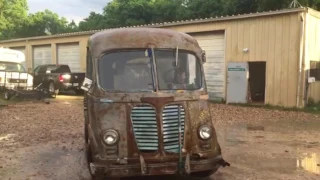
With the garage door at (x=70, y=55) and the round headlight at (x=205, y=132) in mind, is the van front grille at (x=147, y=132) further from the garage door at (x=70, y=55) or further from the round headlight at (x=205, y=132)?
the garage door at (x=70, y=55)

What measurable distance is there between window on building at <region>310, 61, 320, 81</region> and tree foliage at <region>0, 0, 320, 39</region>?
308 inches

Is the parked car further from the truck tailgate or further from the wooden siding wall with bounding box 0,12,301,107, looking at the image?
the wooden siding wall with bounding box 0,12,301,107

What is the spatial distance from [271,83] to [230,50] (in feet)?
9.33

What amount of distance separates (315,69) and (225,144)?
1050cm

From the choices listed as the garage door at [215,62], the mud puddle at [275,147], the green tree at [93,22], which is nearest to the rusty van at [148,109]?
the mud puddle at [275,147]

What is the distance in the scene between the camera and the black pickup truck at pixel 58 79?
2295 centimetres

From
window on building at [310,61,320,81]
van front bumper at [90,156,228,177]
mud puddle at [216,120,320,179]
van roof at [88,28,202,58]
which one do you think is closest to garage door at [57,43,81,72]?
window on building at [310,61,320,81]

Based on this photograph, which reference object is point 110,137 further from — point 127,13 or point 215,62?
point 127,13

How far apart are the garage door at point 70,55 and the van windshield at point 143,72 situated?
2289cm

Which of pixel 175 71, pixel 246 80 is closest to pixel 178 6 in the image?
pixel 246 80

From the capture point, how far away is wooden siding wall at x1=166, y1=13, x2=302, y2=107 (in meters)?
17.0

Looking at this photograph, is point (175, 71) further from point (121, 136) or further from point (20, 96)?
point (20, 96)

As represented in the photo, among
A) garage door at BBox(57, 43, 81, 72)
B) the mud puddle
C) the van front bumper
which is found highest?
garage door at BBox(57, 43, 81, 72)

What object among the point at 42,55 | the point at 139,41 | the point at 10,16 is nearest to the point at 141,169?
the point at 139,41
